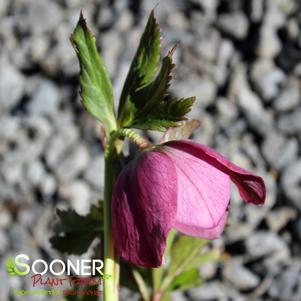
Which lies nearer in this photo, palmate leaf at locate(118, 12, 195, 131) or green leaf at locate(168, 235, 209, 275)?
palmate leaf at locate(118, 12, 195, 131)

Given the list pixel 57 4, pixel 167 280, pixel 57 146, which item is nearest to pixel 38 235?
pixel 57 146

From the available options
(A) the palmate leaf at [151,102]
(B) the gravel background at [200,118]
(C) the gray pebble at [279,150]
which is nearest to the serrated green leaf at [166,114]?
(A) the palmate leaf at [151,102]

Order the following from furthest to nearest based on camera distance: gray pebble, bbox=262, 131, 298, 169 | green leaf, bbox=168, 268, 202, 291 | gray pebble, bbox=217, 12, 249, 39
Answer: gray pebble, bbox=217, 12, 249, 39 → gray pebble, bbox=262, 131, 298, 169 → green leaf, bbox=168, 268, 202, 291

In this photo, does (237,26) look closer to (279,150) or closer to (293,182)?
(279,150)

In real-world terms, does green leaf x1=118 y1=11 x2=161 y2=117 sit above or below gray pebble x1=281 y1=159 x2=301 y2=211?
below

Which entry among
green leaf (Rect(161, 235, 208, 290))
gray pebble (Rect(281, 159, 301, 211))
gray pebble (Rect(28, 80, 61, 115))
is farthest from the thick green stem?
gray pebble (Rect(28, 80, 61, 115))

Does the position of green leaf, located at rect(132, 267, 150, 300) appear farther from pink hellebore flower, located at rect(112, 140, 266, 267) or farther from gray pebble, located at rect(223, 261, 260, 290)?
A: gray pebble, located at rect(223, 261, 260, 290)
